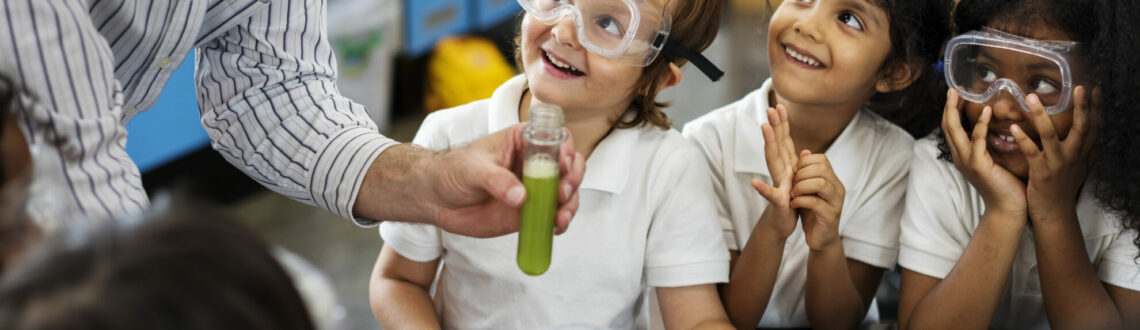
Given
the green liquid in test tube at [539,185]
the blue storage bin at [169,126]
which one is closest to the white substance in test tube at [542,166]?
the green liquid in test tube at [539,185]

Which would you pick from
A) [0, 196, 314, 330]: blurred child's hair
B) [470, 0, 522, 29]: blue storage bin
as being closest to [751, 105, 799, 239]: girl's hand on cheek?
[0, 196, 314, 330]: blurred child's hair

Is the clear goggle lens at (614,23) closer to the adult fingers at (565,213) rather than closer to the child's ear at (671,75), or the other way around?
the child's ear at (671,75)

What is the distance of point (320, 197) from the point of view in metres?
1.34

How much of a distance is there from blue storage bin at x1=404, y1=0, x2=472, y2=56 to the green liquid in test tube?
282 cm

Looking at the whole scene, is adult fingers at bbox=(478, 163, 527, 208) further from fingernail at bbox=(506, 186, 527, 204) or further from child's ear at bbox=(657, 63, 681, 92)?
child's ear at bbox=(657, 63, 681, 92)

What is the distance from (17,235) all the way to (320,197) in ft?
1.88

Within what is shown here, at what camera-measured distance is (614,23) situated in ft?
4.60

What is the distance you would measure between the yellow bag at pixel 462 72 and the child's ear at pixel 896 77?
2379mm

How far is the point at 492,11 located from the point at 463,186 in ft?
10.7

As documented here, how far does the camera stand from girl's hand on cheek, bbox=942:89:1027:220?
54.9 inches

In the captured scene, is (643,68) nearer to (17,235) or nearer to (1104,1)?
(1104,1)

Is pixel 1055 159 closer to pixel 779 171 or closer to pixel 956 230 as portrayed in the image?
pixel 956 230

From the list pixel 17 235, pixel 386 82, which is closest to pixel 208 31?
pixel 17 235

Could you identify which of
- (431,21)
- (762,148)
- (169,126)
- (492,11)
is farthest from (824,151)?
(492,11)
